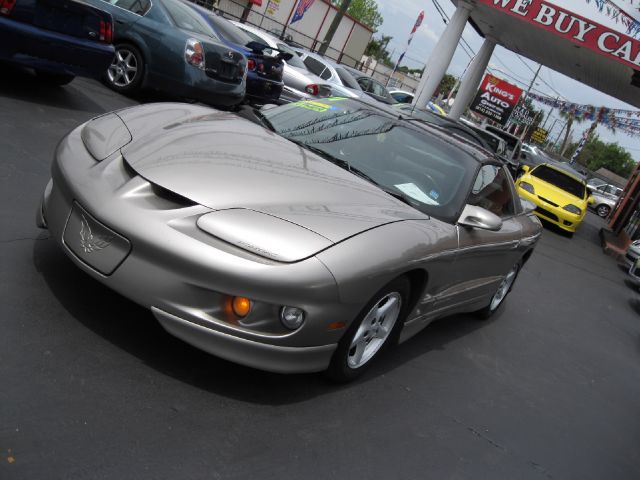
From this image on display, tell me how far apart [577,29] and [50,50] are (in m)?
15.0

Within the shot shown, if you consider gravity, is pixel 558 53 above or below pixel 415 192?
above

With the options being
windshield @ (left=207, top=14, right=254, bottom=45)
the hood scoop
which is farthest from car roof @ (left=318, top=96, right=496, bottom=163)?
windshield @ (left=207, top=14, right=254, bottom=45)

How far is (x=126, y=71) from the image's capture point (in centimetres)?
942

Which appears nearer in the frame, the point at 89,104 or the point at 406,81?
the point at 89,104

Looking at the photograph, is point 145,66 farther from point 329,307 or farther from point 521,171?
point 521,171

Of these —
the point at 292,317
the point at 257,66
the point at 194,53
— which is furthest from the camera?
the point at 257,66

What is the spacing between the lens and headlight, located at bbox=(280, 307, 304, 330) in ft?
10.3

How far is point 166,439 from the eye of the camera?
2.86 metres

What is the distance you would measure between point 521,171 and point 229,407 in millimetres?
16816

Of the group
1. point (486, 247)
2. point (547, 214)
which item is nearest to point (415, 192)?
point (486, 247)

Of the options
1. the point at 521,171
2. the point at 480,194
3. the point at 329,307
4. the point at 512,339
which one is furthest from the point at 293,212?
the point at 521,171

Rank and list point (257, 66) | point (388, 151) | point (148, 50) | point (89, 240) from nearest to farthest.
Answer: point (89, 240) < point (388, 151) < point (148, 50) < point (257, 66)

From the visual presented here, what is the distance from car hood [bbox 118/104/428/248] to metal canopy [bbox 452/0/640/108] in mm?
16239

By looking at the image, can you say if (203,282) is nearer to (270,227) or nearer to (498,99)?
(270,227)
